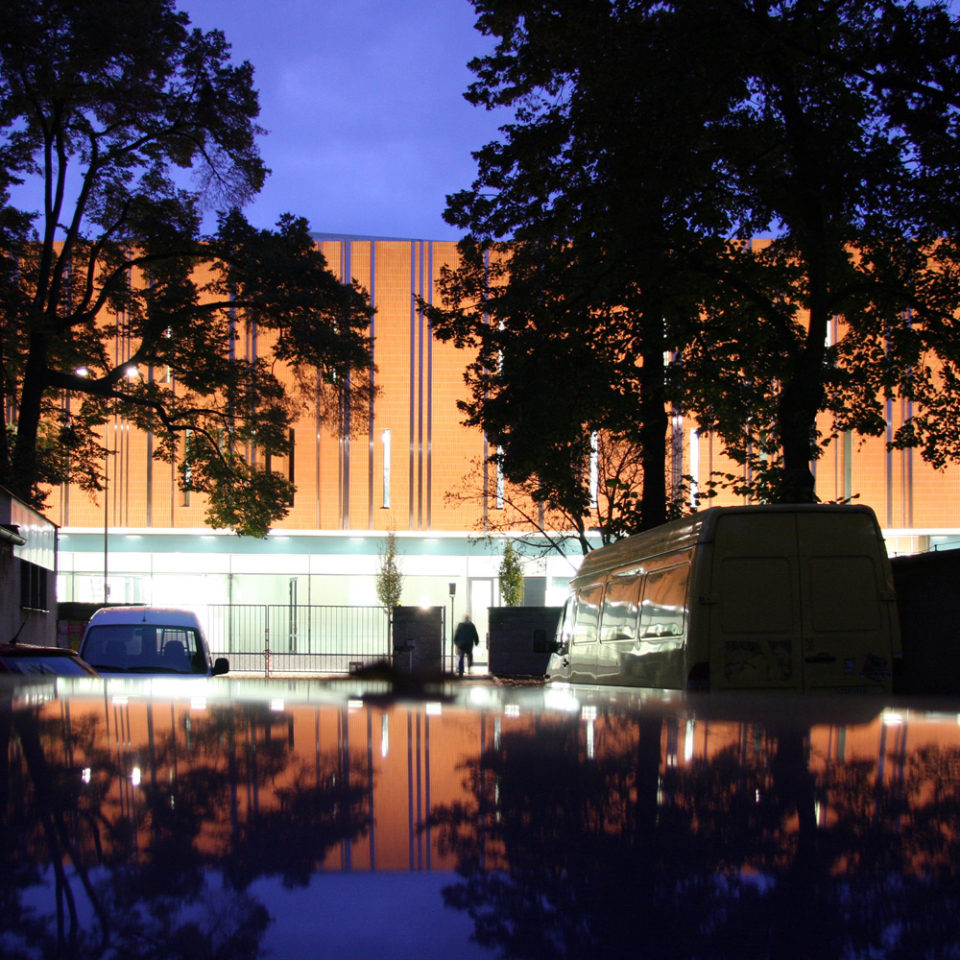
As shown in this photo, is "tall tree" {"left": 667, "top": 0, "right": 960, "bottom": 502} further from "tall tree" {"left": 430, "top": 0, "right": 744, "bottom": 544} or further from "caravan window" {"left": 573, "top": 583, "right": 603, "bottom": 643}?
"caravan window" {"left": 573, "top": 583, "right": 603, "bottom": 643}

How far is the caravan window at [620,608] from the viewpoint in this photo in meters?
13.7

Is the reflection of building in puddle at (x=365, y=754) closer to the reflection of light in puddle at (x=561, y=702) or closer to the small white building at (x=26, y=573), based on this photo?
the reflection of light in puddle at (x=561, y=702)

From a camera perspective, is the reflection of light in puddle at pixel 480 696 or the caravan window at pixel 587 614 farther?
the caravan window at pixel 587 614

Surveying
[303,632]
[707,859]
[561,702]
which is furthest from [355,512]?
[707,859]

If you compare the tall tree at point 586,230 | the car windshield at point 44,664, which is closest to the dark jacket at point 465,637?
the tall tree at point 586,230

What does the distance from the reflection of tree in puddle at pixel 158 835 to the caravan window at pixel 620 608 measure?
11.2 m

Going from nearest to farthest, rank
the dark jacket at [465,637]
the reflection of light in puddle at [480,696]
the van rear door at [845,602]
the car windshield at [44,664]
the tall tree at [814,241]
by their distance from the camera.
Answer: the reflection of light in puddle at [480,696], the car windshield at [44,664], the van rear door at [845,602], the tall tree at [814,241], the dark jacket at [465,637]

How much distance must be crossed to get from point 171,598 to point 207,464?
2125 centimetres

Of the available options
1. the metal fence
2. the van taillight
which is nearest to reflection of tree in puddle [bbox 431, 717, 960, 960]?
the van taillight

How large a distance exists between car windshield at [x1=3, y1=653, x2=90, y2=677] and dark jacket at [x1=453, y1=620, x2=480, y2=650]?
27.8 meters

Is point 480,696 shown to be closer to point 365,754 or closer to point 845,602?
point 365,754

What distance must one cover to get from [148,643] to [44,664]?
441 cm

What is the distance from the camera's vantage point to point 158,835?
1.71 meters

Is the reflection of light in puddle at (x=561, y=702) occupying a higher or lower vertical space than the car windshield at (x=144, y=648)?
higher
